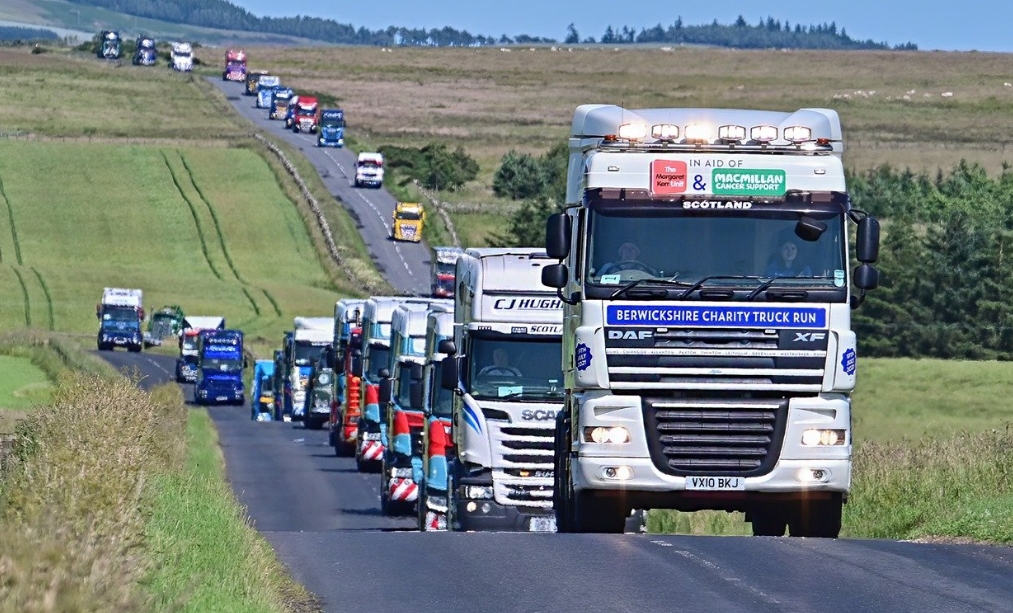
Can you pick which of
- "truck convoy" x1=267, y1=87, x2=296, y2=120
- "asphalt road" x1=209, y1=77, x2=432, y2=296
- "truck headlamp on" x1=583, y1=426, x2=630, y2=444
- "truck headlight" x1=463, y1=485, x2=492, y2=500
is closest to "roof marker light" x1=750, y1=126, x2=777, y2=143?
"truck headlamp on" x1=583, y1=426, x2=630, y2=444

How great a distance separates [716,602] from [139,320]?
2845 inches

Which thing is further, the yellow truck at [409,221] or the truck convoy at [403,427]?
the yellow truck at [409,221]

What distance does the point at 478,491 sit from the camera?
22312 millimetres

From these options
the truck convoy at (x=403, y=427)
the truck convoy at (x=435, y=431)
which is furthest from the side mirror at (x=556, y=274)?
the truck convoy at (x=403, y=427)

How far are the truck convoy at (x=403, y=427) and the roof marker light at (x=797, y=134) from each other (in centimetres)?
1304

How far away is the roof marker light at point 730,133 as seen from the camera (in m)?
17.3

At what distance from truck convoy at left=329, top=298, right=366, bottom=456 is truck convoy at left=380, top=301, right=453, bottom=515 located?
8.84 m

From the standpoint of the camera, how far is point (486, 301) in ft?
74.2

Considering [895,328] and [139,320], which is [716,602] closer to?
[895,328]

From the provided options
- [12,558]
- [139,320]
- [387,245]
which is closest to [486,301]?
[12,558]

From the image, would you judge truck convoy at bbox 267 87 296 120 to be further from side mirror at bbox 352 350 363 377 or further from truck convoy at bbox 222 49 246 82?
side mirror at bbox 352 350 363 377

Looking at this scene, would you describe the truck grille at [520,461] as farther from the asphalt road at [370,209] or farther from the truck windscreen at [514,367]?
the asphalt road at [370,209]

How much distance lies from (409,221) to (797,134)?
82.8 metres

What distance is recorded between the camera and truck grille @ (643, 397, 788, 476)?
54.7ft
